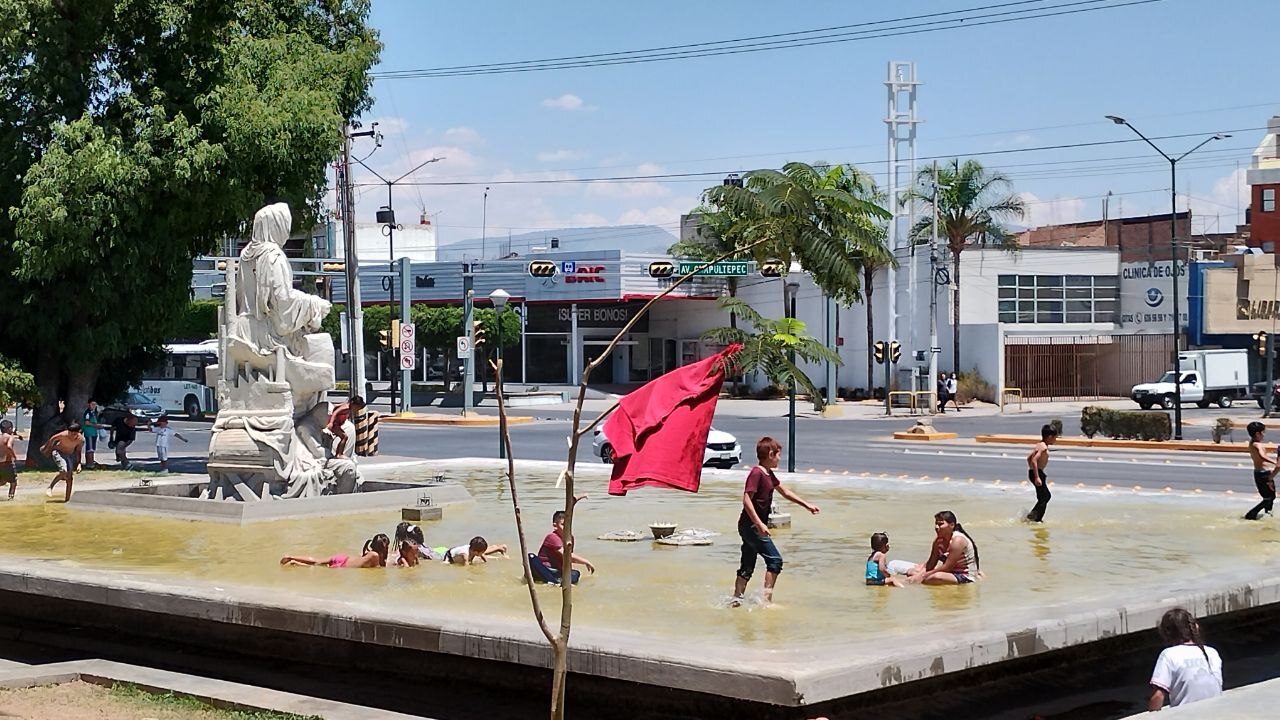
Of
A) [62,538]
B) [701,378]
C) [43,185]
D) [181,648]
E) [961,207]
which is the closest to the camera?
[701,378]

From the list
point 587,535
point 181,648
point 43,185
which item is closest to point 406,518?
point 587,535

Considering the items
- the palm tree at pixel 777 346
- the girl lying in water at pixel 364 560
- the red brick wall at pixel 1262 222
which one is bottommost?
the girl lying in water at pixel 364 560

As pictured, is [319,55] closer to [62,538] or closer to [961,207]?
[62,538]

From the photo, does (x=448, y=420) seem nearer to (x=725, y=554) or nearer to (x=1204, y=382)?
(x=1204, y=382)

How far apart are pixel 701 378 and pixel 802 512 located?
13.7 m

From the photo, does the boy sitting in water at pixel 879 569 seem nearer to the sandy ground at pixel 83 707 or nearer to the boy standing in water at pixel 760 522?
the boy standing in water at pixel 760 522

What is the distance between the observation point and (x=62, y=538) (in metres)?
18.6

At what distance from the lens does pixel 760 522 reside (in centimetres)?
1303

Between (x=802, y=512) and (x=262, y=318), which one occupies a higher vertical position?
(x=262, y=318)

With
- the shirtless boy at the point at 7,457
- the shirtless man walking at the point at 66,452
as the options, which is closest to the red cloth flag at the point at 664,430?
the shirtless man walking at the point at 66,452

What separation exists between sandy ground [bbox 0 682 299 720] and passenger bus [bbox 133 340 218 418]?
2088 inches

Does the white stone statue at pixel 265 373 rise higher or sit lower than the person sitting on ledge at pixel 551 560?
higher

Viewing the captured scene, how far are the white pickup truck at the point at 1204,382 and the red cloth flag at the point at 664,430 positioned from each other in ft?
182

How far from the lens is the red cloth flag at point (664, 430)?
802 cm
